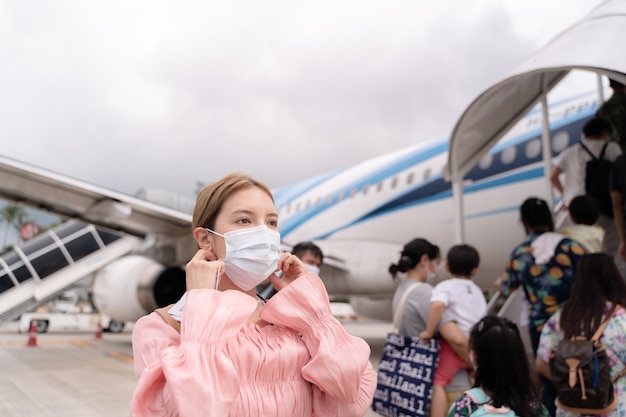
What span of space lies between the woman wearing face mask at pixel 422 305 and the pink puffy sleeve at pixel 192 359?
1.60 meters

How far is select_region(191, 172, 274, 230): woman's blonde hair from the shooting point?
4.48ft

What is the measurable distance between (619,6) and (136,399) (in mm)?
3525

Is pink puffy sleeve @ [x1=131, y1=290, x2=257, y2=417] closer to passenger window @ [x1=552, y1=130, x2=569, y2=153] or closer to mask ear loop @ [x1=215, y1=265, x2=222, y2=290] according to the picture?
mask ear loop @ [x1=215, y1=265, x2=222, y2=290]

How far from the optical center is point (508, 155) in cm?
622

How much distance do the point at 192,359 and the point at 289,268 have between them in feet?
1.45

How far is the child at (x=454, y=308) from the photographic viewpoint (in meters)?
2.45

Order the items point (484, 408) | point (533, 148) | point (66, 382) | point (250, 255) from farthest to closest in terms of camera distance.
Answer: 1. point (533, 148)
2. point (66, 382)
3. point (484, 408)
4. point (250, 255)

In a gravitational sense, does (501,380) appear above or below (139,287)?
below

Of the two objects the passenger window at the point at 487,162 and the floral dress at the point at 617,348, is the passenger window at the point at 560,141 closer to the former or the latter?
the passenger window at the point at 487,162

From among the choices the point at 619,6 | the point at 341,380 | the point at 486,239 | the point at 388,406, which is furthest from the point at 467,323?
the point at 486,239

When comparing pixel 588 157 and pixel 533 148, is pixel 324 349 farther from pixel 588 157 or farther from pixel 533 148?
pixel 533 148

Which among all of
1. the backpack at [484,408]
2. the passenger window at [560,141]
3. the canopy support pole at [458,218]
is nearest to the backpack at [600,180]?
the canopy support pole at [458,218]

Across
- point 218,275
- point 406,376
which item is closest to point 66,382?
point 406,376

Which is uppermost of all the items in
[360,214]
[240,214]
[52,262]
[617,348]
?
[360,214]
